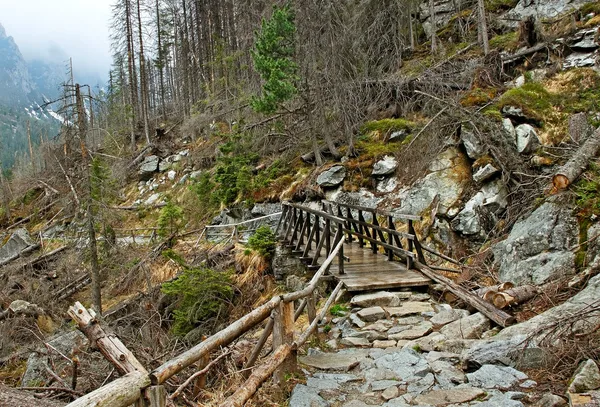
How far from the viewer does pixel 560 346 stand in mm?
3691

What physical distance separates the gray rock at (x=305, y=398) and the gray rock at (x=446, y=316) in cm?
256

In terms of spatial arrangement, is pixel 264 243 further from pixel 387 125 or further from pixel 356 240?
pixel 387 125

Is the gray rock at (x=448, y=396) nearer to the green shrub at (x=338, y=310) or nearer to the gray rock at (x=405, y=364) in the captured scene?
the gray rock at (x=405, y=364)

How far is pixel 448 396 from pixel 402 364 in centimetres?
87

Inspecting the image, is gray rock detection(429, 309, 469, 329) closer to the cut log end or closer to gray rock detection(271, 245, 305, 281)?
the cut log end

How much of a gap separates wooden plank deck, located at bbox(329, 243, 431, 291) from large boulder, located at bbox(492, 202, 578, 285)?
1.35 meters

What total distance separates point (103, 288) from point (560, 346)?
1578 centimetres

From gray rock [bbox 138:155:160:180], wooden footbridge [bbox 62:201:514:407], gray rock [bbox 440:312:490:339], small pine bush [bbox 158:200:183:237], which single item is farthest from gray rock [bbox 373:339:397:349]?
gray rock [bbox 138:155:160:180]

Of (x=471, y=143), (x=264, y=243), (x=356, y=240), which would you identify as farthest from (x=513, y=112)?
(x=264, y=243)

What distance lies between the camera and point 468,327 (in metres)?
5.29

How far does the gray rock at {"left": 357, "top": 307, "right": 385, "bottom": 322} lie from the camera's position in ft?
20.2

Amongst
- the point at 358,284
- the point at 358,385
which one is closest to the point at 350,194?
the point at 358,284

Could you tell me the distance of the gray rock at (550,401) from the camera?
304cm

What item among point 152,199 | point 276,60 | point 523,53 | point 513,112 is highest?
point 276,60
